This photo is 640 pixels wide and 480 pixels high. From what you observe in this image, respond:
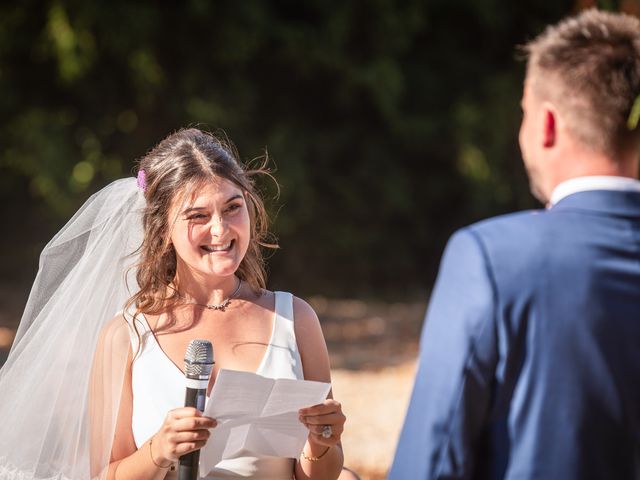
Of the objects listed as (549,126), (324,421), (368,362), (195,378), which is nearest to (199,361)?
(195,378)

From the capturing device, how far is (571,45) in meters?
1.74

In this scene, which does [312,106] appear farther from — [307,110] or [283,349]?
[283,349]

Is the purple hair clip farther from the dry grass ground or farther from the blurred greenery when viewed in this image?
the blurred greenery

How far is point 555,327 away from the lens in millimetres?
1638

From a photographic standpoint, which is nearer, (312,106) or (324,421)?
(324,421)

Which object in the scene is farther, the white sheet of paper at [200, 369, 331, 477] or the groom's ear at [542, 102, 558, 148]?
the white sheet of paper at [200, 369, 331, 477]

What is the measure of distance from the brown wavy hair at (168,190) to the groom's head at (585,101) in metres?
1.38

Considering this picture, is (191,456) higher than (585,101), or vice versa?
(585,101)

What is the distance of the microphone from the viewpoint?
232 cm

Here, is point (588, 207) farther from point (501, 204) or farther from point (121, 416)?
point (501, 204)

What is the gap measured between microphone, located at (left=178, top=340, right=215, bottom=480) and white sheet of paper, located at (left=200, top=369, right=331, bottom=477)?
34 millimetres

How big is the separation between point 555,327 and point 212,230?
1424 millimetres

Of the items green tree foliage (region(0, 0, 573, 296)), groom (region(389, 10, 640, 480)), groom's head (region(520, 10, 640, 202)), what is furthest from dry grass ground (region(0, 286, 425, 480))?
groom's head (region(520, 10, 640, 202))

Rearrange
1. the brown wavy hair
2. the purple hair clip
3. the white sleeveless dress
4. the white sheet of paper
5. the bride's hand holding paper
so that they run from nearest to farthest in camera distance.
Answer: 1. the white sheet of paper
2. the bride's hand holding paper
3. the white sleeveless dress
4. the brown wavy hair
5. the purple hair clip
